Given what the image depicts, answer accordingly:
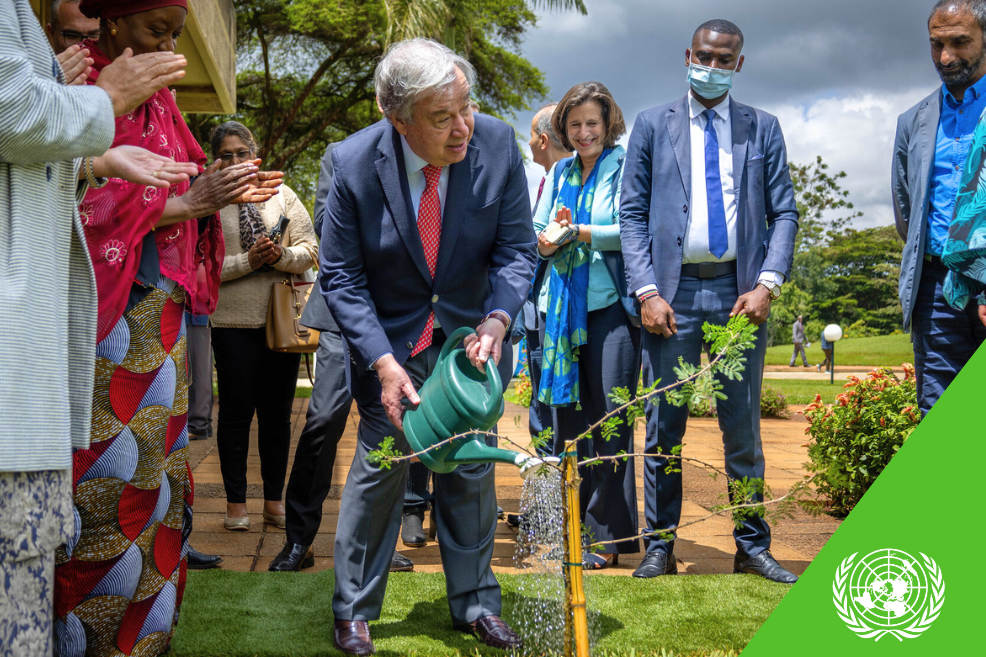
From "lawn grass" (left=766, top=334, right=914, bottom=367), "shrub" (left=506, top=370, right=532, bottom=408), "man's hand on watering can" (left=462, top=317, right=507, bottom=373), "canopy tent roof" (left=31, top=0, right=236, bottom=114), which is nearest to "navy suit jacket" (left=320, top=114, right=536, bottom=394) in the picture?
"man's hand on watering can" (left=462, top=317, right=507, bottom=373)

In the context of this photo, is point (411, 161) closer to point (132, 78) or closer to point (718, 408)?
point (132, 78)

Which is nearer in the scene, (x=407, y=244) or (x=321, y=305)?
(x=407, y=244)

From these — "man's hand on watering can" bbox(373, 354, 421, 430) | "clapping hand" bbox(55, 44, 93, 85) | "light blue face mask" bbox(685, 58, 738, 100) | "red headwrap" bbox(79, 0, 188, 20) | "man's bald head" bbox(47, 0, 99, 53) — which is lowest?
"man's hand on watering can" bbox(373, 354, 421, 430)

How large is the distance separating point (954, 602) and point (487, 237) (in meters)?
1.96

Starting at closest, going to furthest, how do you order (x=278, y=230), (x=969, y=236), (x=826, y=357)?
(x=969, y=236), (x=278, y=230), (x=826, y=357)

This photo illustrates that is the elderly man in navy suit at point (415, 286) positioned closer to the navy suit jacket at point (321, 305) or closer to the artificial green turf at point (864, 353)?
the navy suit jacket at point (321, 305)

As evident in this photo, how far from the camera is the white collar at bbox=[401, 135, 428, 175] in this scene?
2.85 metres

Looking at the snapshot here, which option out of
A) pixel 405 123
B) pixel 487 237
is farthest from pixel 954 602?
pixel 405 123

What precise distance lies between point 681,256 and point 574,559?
214 cm

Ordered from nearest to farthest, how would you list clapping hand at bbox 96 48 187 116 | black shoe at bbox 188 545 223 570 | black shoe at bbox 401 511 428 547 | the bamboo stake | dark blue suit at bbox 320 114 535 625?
the bamboo stake → clapping hand at bbox 96 48 187 116 → dark blue suit at bbox 320 114 535 625 → black shoe at bbox 188 545 223 570 → black shoe at bbox 401 511 428 547

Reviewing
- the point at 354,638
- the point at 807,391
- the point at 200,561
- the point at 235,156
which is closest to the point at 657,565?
the point at 354,638

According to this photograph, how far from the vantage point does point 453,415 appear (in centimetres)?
230

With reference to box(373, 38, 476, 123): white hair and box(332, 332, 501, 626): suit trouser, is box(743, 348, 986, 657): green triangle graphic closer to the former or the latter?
box(332, 332, 501, 626): suit trouser

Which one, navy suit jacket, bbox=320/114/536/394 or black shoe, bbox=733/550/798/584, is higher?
navy suit jacket, bbox=320/114/536/394
